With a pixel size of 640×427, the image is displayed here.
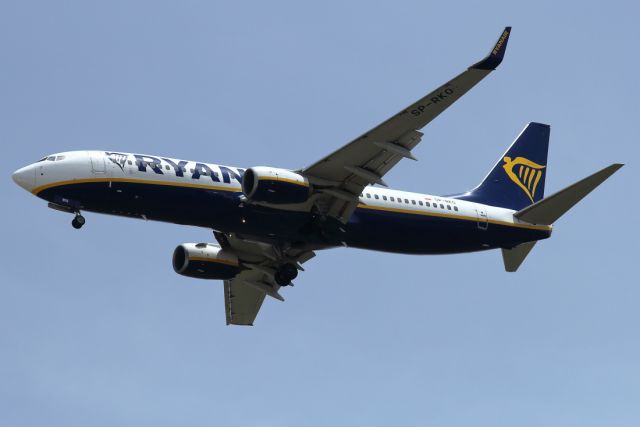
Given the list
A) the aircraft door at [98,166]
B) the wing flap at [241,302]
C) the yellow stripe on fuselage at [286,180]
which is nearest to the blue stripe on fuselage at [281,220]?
the aircraft door at [98,166]

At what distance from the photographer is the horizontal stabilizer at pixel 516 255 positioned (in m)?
59.4

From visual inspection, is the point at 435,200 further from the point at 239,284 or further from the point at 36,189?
the point at 36,189

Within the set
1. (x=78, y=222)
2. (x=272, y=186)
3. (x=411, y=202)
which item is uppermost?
(x=411, y=202)

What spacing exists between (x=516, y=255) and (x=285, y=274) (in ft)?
35.7

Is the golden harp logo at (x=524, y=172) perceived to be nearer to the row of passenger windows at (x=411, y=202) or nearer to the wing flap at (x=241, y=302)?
the row of passenger windows at (x=411, y=202)

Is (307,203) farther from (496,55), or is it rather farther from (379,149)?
(496,55)

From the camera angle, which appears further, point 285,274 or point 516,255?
point 516,255

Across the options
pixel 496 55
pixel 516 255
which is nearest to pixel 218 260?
pixel 516 255

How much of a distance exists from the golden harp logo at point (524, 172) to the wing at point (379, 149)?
1164cm

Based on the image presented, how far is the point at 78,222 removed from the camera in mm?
52188

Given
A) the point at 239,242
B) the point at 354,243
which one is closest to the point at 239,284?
the point at 239,242

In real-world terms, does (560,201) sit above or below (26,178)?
above

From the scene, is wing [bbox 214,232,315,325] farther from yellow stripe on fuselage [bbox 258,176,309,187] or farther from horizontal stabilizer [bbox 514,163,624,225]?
horizontal stabilizer [bbox 514,163,624,225]

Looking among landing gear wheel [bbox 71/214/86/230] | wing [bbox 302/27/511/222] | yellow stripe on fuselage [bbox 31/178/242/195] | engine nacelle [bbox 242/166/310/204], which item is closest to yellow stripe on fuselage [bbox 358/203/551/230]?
wing [bbox 302/27/511/222]
